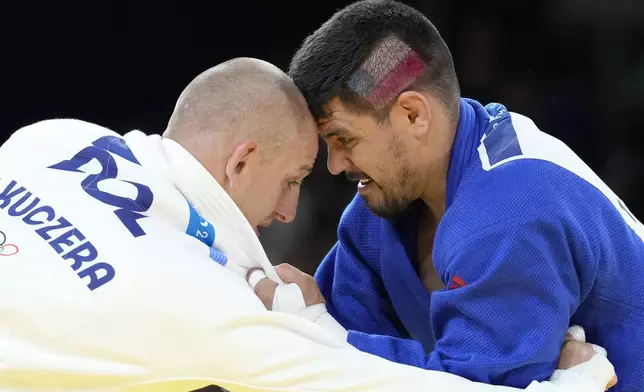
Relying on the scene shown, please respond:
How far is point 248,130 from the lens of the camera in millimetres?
2381

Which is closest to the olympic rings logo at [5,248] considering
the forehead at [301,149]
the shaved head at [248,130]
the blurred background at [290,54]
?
the shaved head at [248,130]

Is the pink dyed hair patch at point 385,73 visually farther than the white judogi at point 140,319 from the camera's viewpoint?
Yes

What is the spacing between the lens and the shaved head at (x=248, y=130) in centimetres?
237

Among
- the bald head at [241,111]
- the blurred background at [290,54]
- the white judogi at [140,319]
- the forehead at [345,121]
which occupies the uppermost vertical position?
the bald head at [241,111]

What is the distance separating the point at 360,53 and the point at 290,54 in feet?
8.43

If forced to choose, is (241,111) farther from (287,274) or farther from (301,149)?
(287,274)

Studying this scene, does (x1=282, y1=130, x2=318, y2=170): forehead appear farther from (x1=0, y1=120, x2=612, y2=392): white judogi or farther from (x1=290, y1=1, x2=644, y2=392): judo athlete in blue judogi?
(x1=0, y1=120, x2=612, y2=392): white judogi

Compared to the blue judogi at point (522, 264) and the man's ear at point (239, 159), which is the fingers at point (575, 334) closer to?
the blue judogi at point (522, 264)

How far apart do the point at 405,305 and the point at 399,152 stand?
50cm

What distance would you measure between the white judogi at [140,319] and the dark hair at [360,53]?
1.75ft

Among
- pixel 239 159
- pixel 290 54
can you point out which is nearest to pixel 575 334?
pixel 239 159

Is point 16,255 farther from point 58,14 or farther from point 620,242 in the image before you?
point 58,14

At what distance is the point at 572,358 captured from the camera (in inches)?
84.7

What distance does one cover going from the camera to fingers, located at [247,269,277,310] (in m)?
2.33
